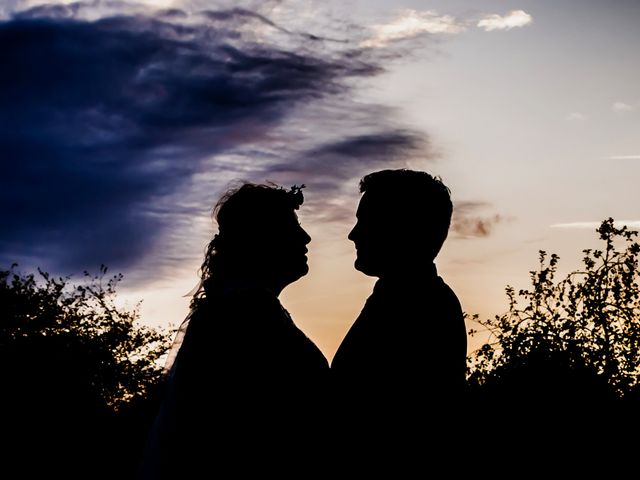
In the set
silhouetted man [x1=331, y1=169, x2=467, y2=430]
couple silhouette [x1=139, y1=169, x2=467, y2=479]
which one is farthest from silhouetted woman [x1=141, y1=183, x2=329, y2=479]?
silhouetted man [x1=331, y1=169, x2=467, y2=430]

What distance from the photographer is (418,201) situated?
5.12 m

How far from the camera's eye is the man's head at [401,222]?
16.7 feet

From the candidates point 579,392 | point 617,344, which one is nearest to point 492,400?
point 579,392

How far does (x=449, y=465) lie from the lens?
14.5 feet

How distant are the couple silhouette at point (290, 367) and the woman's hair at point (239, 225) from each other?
0.01 metres

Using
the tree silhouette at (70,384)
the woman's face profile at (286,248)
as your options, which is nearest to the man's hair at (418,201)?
the woman's face profile at (286,248)

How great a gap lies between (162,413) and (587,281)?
16247 millimetres

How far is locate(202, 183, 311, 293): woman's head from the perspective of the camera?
4988 millimetres

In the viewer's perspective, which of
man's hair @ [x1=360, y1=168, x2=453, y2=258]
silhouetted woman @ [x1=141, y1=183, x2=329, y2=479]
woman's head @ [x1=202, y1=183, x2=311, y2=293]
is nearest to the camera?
silhouetted woman @ [x1=141, y1=183, x2=329, y2=479]

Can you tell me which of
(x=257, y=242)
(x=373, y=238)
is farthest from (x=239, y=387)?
(x=373, y=238)

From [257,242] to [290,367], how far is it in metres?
0.92

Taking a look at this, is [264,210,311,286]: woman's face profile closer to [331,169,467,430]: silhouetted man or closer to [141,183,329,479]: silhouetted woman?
[141,183,329,479]: silhouetted woman

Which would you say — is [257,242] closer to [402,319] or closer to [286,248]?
[286,248]

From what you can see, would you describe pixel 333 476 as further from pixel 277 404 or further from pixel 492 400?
pixel 492 400
